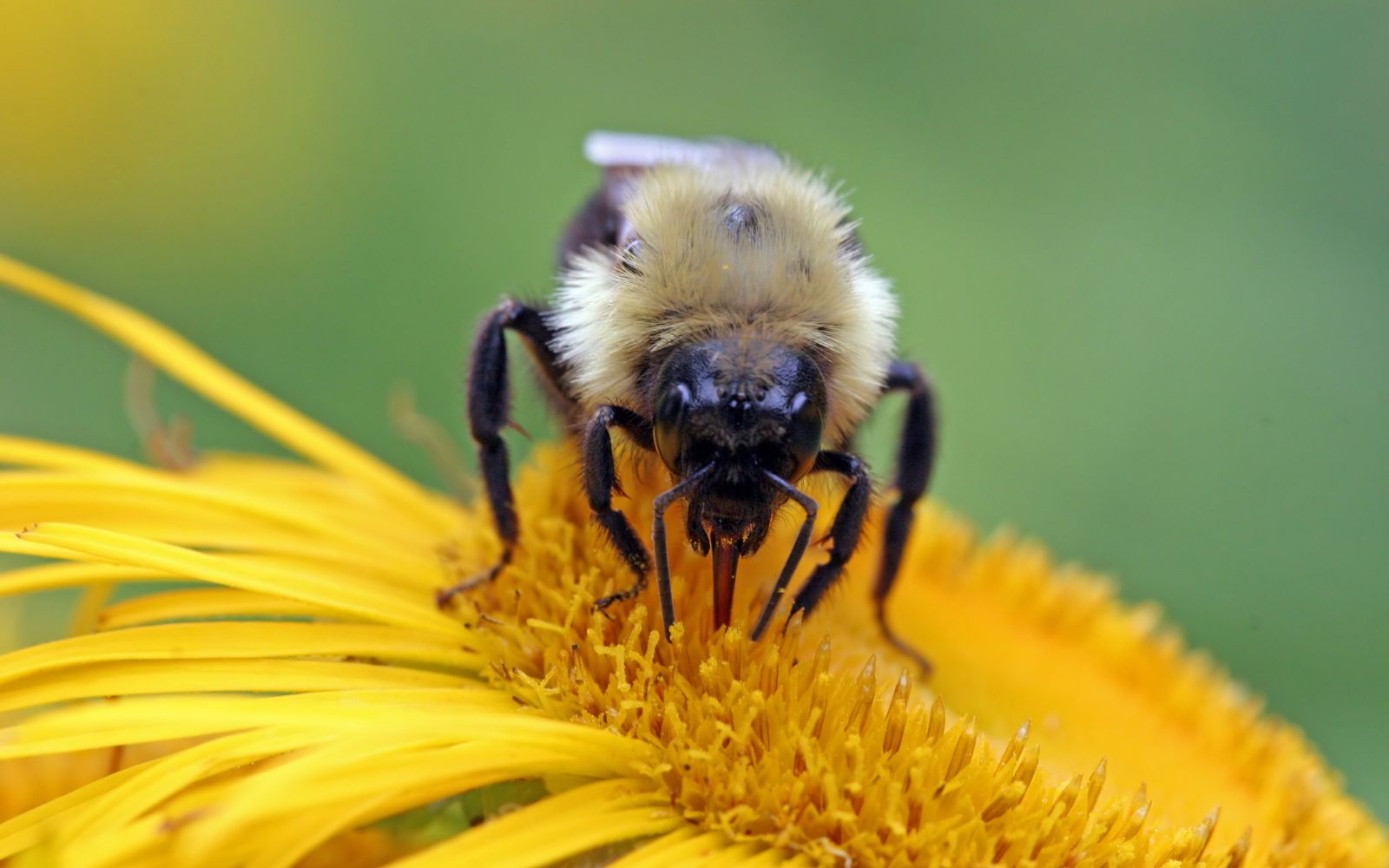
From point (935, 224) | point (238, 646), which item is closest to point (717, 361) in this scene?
point (238, 646)

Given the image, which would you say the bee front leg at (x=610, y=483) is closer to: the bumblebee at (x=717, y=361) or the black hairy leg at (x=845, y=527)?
the bumblebee at (x=717, y=361)

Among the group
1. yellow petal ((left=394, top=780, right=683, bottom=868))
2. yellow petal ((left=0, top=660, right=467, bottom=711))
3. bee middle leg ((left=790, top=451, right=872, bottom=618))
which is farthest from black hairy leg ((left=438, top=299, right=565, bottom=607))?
yellow petal ((left=394, top=780, right=683, bottom=868))

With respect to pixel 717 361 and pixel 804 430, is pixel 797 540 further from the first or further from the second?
pixel 717 361

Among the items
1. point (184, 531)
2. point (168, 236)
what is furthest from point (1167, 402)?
point (184, 531)

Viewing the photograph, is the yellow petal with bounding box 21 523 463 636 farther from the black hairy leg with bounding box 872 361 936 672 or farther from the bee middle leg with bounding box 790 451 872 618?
the black hairy leg with bounding box 872 361 936 672

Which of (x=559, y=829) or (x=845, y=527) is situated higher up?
(x=845, y=527)

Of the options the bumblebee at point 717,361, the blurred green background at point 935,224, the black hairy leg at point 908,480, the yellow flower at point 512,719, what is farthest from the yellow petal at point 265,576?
the blurred green background at point 935,224
